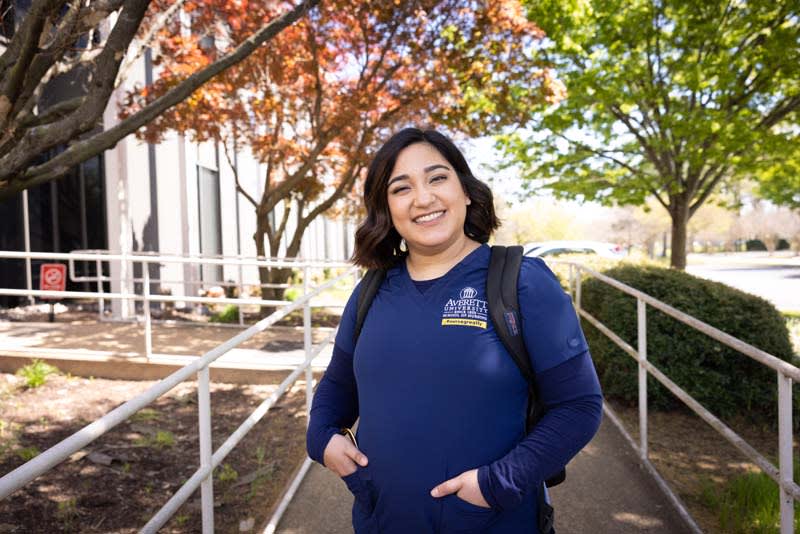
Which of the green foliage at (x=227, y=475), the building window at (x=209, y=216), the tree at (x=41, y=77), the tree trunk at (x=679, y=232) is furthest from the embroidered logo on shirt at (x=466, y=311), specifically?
the building window at (x=209, y=216)

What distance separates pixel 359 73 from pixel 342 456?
8.70 meters

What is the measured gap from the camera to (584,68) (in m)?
12.0

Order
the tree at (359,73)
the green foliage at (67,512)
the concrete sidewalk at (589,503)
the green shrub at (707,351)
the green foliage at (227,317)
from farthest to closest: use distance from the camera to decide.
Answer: the green foliage at (227,317), the tree at (359,73), the green shrub at (707,351), the green foliage at (67,512), the concrete sidewalk at (589,503)

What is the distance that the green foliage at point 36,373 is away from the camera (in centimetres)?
643

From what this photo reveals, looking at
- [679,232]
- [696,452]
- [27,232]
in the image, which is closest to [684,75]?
[679,232]

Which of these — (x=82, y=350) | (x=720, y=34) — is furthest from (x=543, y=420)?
(x=720, y=34)

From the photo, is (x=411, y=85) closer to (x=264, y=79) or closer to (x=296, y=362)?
(x=264, y=79)

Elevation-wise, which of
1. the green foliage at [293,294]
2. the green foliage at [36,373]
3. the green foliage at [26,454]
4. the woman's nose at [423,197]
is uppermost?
the woman's nose at [423,197]

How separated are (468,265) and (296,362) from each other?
5.43 m

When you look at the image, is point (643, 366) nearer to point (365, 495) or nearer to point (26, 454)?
point (365, 495)

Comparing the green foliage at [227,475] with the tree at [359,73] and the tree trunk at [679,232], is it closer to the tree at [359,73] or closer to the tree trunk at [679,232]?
the tree at [359,73]

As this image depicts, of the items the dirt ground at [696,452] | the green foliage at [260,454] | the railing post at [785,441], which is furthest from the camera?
the green foliage at [260,454]

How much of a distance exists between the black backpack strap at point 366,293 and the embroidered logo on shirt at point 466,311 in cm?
32

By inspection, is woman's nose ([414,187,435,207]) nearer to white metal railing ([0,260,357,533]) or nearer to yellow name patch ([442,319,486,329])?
yellow name patch ([442,319,486,329])
